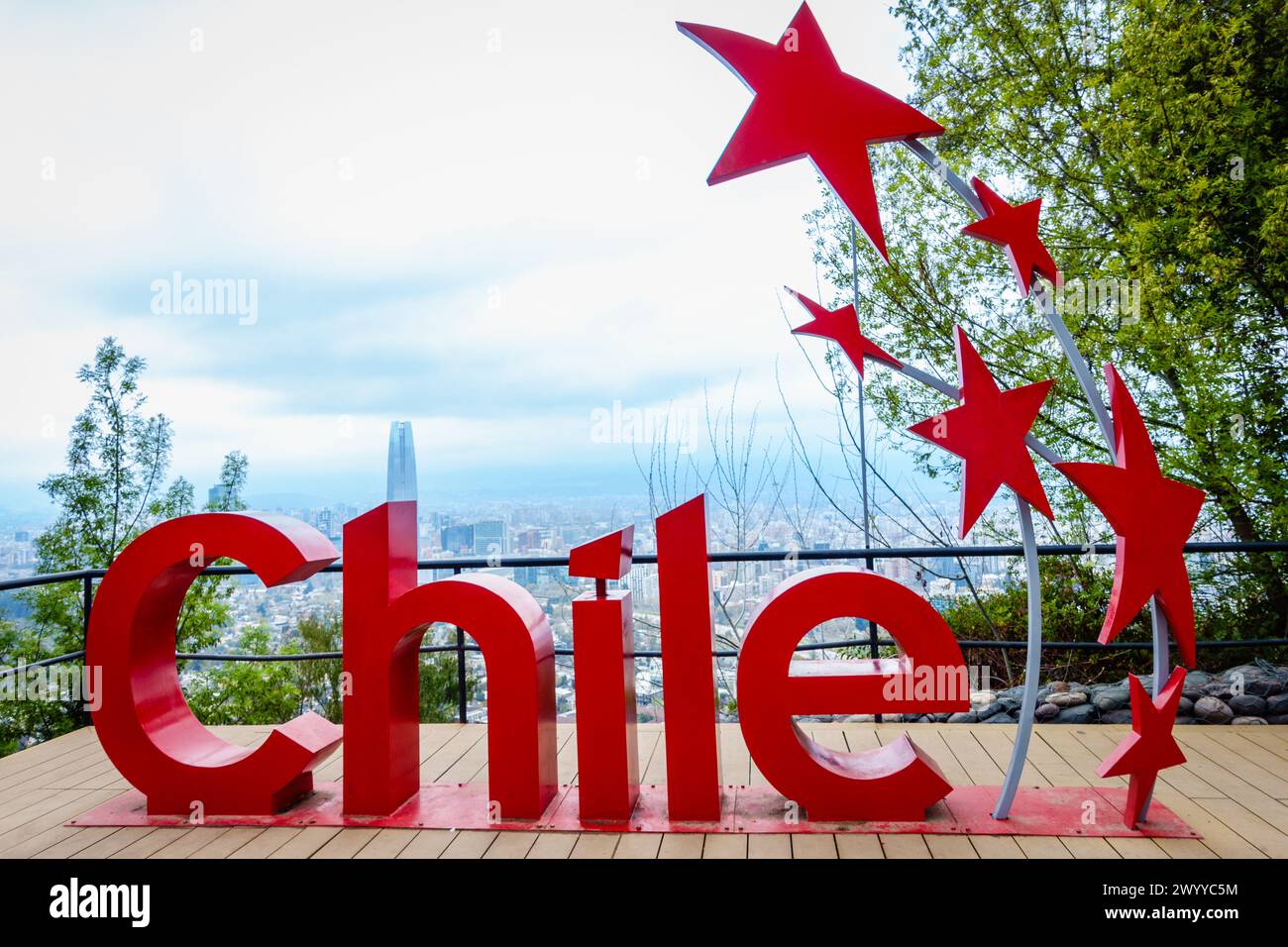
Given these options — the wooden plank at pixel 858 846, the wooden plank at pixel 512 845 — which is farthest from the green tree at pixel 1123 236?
the wooden plank at pixel 512 845

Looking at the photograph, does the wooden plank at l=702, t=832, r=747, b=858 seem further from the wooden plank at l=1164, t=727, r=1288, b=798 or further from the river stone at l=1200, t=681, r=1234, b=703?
the river stone at l=1200, t=681, r=1234, b=703

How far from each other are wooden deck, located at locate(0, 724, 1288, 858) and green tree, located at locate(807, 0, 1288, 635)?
10.7ft

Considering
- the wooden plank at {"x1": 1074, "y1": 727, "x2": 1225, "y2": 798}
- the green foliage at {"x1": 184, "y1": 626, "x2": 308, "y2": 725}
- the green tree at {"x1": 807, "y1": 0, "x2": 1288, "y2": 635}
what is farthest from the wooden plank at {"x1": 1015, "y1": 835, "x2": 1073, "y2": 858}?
the green foliage at {"x1": 184, "y1": 626, "x2": 308, "y2": 725}

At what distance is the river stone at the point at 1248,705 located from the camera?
14.2 feet

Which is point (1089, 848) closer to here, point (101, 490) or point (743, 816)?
point (743, 816)

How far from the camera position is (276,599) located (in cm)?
1148

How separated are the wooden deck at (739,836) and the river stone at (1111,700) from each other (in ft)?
0.87

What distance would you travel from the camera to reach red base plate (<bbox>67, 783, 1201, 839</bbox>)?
286cm

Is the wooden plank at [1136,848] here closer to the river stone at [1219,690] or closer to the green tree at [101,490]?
the river stone at [1219,690]

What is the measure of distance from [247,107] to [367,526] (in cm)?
571

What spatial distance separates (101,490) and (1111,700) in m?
12.5

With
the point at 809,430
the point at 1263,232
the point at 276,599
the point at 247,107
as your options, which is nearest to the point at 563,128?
the point at 247,107

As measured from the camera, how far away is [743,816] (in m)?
3.03

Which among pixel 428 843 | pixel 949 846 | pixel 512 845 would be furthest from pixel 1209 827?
pixel 428 843
